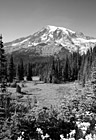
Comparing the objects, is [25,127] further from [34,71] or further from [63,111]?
[34,71]

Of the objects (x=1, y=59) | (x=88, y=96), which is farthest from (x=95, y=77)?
(x=1, y=59)

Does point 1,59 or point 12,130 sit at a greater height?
point 1,59

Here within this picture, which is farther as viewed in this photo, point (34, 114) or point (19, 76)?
point (19, 76)

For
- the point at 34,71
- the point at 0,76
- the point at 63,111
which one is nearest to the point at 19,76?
the point at 34,71

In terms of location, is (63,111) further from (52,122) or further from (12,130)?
(12,130)

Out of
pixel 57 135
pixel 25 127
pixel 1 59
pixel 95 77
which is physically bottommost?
pixel 57 135

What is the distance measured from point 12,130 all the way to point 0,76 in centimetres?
1075

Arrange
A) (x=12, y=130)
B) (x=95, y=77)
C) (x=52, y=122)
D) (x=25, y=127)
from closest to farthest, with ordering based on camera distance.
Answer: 1. (x=12, y=130)
2. (x=25, y=127)
3. (x=52, y=122)
4. (x=95, y=77)

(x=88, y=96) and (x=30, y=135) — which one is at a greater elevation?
(x=88, y=96)

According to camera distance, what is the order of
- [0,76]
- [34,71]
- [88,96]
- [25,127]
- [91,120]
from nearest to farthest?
[25,127], [91,120], [88,96], [0,76], [34,71]

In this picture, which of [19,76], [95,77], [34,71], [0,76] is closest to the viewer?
[95,77]

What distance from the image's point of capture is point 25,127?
1066 centimetres

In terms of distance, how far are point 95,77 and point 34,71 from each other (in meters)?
107

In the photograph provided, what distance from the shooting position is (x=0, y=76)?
19750 mm
